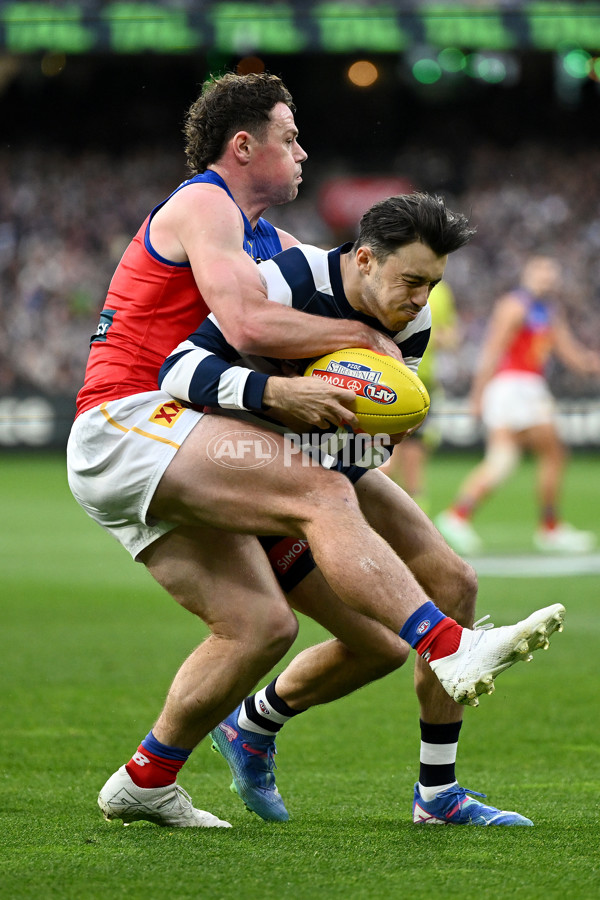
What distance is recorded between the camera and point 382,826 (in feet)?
12.4

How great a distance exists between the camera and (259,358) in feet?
12.5

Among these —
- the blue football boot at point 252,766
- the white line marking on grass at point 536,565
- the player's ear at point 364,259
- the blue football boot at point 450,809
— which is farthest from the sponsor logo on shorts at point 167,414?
the white line marking on grass at point 536,565

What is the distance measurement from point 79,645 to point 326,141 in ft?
69.5

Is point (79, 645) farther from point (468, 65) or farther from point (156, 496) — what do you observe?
point (468, 65)

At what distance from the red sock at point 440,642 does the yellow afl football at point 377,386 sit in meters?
0.66

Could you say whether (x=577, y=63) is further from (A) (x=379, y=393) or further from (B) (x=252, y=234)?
(A) (x=379, y=393)

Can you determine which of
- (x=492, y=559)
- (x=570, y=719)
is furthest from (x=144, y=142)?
(x=570, y=719)

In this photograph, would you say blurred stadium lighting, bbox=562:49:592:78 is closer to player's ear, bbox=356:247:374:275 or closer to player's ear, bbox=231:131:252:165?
player's ear, bbox=231:131:252:165

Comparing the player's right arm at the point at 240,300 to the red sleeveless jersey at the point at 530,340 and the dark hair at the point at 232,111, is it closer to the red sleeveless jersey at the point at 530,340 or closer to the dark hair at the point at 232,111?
the dark hair at the point at 232,111

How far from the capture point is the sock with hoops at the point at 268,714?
13.7ft

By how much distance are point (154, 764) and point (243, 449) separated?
39.9 inches

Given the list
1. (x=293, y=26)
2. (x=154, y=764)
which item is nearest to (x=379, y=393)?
(x=154, y=764)

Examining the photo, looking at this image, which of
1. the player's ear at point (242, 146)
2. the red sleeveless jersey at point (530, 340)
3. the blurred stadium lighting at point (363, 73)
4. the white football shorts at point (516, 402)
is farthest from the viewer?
the blurred stadium lighting at point (363, 73)

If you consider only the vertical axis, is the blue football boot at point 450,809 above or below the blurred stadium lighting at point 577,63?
below
